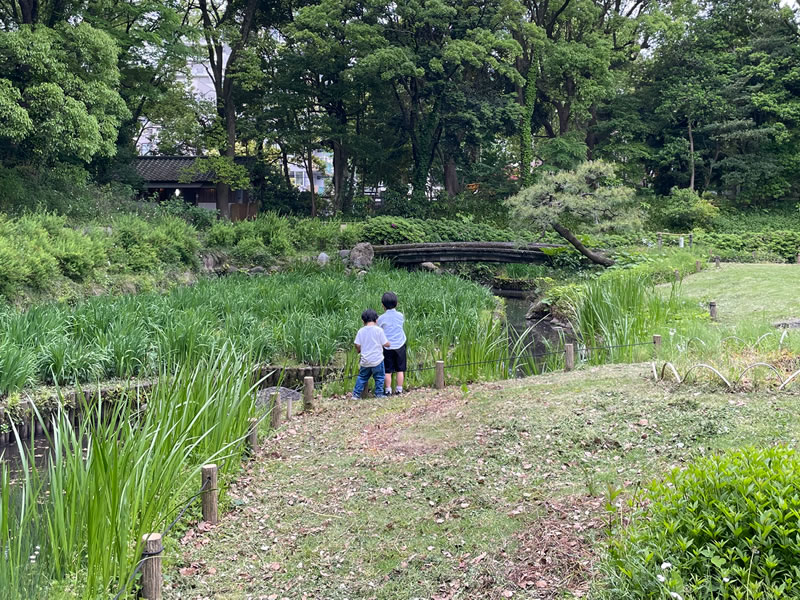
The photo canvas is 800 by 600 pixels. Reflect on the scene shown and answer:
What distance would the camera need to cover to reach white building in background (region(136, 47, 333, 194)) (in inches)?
1065

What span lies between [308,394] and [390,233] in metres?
13.9

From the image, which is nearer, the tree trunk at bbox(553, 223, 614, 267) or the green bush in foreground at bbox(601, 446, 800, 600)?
the green bush in foreground at bbox(601, 446, 800, 600)

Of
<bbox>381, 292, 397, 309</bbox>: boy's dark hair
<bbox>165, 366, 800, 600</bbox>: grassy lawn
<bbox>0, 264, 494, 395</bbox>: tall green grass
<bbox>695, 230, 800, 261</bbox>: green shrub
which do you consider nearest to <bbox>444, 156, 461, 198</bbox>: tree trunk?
<bbox>695, 230, 800, 261</bbox>: green shrub

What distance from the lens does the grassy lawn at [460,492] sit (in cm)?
317

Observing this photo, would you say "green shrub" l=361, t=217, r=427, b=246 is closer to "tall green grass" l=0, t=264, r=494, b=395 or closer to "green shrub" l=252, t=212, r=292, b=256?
"green shrub" l=252, t=212, r=292, b=256

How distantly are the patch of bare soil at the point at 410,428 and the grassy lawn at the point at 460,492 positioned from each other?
0.07 feet

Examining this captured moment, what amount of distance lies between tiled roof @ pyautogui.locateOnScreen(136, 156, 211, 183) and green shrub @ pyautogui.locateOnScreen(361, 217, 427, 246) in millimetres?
9317

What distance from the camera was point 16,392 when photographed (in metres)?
6.57

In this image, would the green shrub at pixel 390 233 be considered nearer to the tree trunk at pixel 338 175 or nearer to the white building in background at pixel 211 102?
the tree trunk at pixel 338 175

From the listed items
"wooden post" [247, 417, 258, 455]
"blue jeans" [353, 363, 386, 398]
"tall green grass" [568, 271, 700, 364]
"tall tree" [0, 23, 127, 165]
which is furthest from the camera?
"tall tree" [0, 23, 127, 165]

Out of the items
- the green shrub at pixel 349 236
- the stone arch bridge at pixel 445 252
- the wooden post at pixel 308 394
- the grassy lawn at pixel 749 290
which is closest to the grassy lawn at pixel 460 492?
the wooden post at pixel 308 394

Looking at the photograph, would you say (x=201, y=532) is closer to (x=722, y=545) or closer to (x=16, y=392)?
(x=722, y=545)

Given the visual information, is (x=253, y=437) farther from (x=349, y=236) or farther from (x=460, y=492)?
(x=349, y=236)

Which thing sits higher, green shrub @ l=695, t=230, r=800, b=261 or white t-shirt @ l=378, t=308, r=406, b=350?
green shrub @ l=695, t=230, r=800, b=261
